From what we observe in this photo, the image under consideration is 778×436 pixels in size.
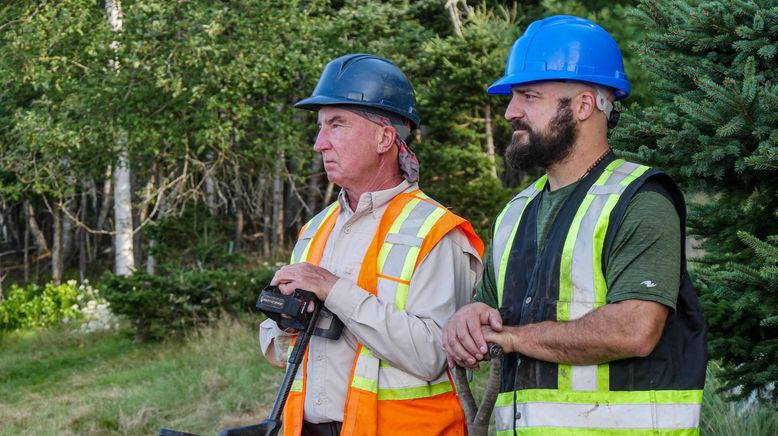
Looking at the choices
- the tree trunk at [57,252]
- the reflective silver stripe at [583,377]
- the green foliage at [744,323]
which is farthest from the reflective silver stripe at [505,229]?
the tree trunk at [57,252]

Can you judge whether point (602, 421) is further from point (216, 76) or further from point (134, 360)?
point (216, 76)

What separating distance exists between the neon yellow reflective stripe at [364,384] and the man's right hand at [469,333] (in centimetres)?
45

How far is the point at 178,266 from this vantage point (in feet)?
40.6

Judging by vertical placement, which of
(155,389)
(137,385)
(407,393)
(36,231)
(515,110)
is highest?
(515,110)

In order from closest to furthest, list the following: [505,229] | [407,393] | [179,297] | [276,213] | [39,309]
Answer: [505,229]
[407,393]
[179,297]
[39,309]
[276,213]

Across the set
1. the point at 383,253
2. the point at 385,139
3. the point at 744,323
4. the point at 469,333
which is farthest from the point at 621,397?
the point at 744,323

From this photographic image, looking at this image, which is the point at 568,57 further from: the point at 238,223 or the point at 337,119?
the point at 238,223

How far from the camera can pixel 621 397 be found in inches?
95.9

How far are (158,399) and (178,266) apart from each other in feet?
12.4

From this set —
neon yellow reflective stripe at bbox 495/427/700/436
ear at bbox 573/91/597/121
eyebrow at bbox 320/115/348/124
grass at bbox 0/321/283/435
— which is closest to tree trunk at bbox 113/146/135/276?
grass at bbox 0/321/283/435

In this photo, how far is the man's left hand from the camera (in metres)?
3.03

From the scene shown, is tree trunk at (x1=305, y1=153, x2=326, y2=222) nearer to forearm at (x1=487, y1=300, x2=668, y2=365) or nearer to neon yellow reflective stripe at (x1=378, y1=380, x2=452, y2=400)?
neon yellow reflective stripe at (x1=378, y1=380, x2=452, y2=400)

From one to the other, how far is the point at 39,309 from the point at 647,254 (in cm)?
1476

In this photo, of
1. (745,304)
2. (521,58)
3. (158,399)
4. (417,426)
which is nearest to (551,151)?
(521,58)
